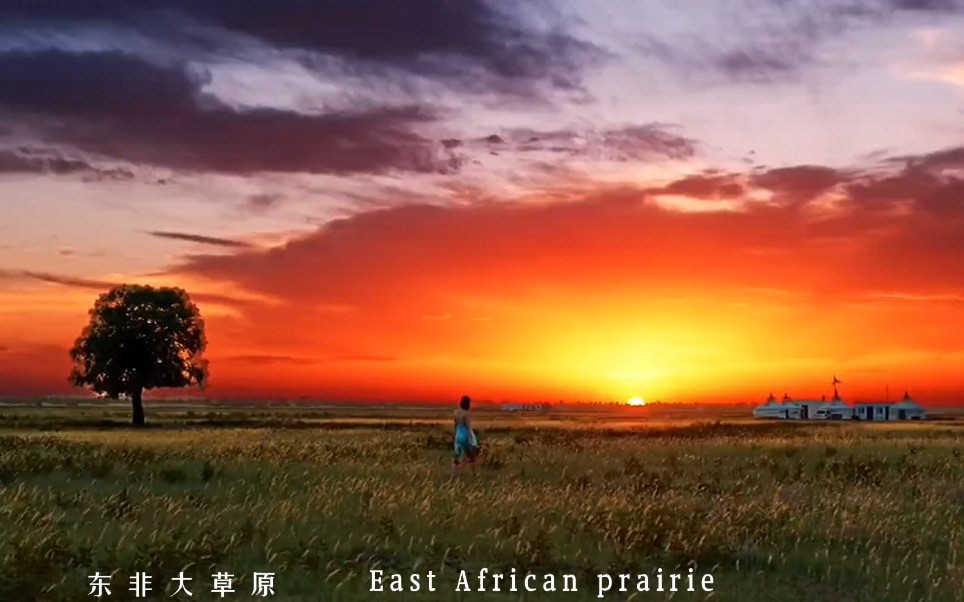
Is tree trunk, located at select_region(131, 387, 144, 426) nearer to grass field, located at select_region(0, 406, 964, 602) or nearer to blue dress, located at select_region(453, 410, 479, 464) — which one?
grass field, located at select_region(0, 406, 964, 602)

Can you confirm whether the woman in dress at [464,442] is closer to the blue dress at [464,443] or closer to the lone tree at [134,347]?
the blue dress at [464,443]

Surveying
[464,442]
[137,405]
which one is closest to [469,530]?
[464,442]

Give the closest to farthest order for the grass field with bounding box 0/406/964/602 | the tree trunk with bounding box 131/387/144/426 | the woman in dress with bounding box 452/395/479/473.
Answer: the grass field with bounding box 0/406/964/602
the woman in dress with bounding box 452/395/479/473
the tree trunk with bounding box 131/387/144/426

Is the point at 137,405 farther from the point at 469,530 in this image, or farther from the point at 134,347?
the point at 469,530

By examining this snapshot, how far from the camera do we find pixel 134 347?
8381 centimetres

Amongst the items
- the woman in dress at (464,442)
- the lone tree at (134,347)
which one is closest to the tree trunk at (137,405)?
the lone tree at (134,347)

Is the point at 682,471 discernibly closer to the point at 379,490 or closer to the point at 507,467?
the point at 507,467

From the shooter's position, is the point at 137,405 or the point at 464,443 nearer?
the point at 464,443

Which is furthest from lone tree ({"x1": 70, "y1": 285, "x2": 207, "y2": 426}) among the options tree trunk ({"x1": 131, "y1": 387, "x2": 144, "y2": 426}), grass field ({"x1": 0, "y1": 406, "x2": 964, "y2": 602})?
grass field ({"x1": 0, "y1": 406, "x2": 964, "y2": 602})

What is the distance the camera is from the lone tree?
83.4m

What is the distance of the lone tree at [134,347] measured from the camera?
83.4 m

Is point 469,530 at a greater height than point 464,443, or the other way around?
point 464,443

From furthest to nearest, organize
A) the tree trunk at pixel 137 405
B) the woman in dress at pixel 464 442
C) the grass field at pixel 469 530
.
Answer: the tree trunk at pixel 137 405 < the woman in dress at pixel 464 442 < the grass field at pixel 469 530

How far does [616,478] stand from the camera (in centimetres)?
2759
